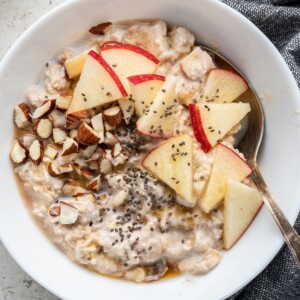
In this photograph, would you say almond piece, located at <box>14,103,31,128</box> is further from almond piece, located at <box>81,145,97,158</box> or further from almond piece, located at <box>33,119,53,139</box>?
almond piece, located at <box>81,145,97,158</box>

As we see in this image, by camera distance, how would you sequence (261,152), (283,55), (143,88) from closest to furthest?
(143,88) < (261,152) < (283,55)

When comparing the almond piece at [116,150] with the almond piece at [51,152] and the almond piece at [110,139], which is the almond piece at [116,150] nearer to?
the almond piece at [110,139]

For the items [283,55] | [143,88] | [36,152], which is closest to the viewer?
[143,88]

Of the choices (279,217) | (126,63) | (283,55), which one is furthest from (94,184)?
(283,55)

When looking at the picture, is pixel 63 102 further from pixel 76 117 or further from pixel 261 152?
pixel 261 152

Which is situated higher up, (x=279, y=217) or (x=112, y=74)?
(x=112, y=74)

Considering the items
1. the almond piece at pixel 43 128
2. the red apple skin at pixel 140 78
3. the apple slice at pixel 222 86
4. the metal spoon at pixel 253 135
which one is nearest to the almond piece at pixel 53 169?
the almond piece at pixel 43 128

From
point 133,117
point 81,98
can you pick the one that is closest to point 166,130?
point 133,117
